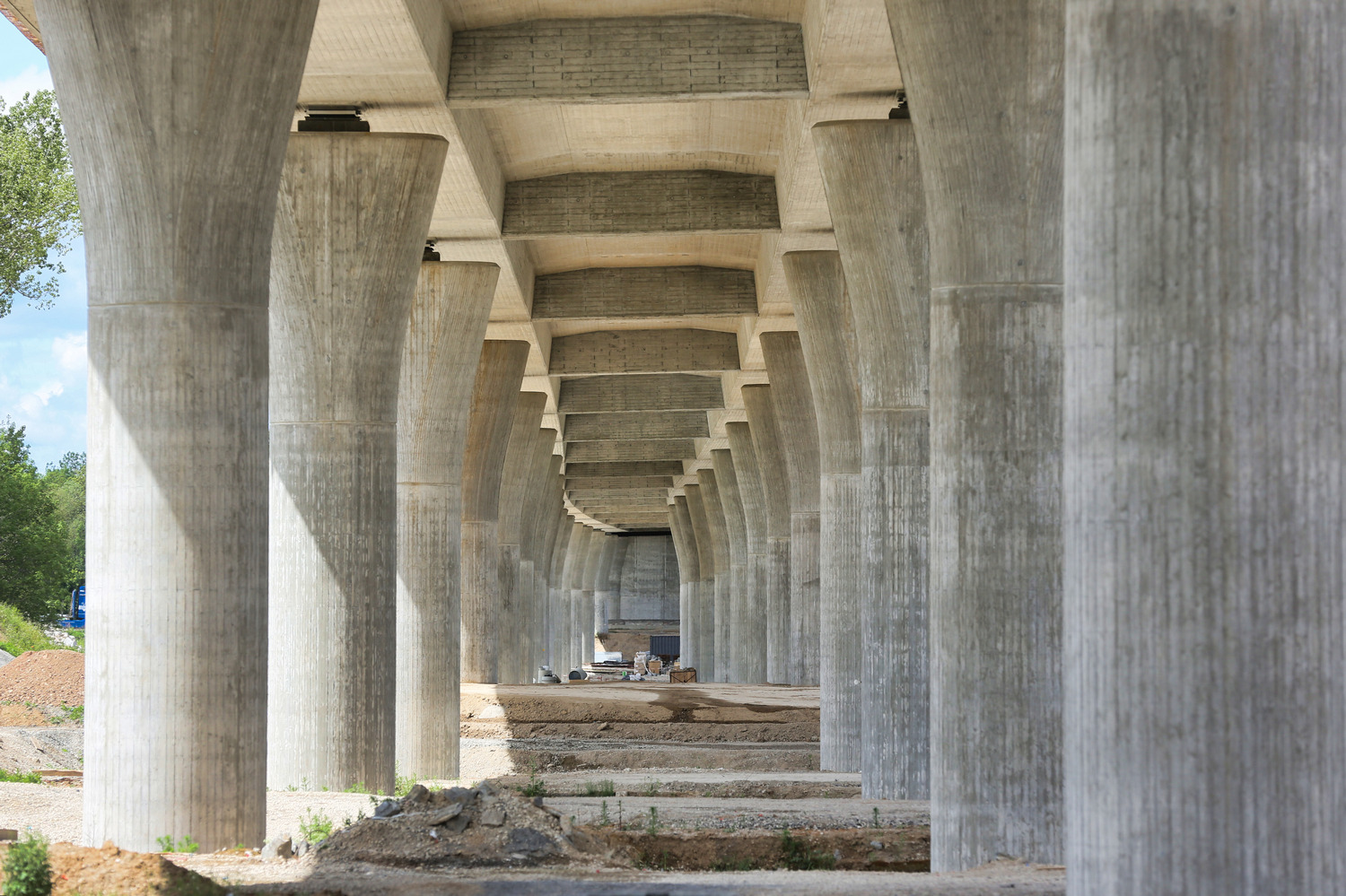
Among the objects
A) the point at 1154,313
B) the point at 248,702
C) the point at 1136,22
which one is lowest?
the point at 248,702

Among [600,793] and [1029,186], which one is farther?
[600,793]

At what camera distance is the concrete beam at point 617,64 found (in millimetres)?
16844

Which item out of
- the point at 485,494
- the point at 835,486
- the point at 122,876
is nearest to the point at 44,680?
the point at 485,494

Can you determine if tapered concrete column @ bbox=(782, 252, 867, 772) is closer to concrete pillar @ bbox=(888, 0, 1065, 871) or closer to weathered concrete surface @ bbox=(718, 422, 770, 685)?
concrete pillar @ bbox=(888, 0, 1065, 871)

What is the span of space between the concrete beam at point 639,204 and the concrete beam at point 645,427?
21729mm

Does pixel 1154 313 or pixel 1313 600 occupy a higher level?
pixel 1154 313

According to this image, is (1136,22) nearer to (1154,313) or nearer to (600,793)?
(1154,313)

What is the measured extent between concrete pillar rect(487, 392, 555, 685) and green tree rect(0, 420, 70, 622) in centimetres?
1881

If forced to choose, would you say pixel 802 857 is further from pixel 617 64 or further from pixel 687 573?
pixel 687 573

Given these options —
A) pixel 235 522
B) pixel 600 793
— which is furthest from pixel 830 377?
pixel 235 522

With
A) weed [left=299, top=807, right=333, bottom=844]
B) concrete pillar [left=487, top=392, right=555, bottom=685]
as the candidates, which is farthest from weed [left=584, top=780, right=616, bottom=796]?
concrete pillar [left=487, top=392, right=555, bottom=685]

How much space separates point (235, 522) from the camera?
36.0 feet

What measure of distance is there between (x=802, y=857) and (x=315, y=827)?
451cm

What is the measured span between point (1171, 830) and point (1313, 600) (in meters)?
1.15
